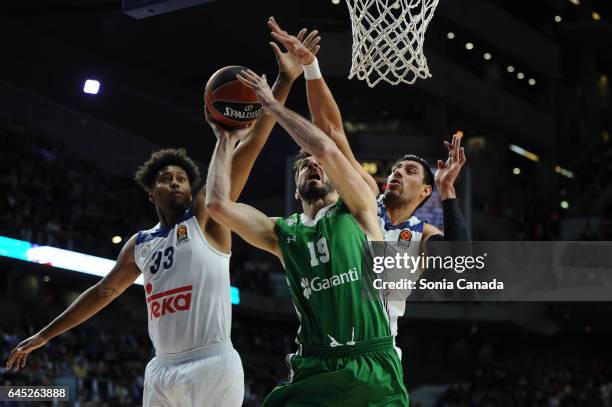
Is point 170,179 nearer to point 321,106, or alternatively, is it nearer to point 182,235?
point 182,235

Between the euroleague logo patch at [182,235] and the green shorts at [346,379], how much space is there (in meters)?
1.23

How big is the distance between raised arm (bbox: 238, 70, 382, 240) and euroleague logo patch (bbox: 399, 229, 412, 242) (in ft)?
4.73

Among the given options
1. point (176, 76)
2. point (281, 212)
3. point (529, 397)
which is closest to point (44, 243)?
point (176, 76)

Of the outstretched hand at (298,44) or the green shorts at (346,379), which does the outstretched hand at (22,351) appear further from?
the outstretched hand at (298,44)

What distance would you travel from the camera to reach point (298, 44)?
440 centimetres

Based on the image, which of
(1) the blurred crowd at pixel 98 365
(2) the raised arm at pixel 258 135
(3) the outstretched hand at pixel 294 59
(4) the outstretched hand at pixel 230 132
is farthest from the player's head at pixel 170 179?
(1) the blurred crowd at pixel 98 365

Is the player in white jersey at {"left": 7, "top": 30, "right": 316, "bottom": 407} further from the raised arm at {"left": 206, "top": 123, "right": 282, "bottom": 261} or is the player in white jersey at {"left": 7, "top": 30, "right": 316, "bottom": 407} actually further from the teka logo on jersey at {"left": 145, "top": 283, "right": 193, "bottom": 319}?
the raised arm at {"left": 206, "top": 123, "right": 282, "bottom": 261}

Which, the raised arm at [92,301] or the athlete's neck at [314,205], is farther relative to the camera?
the raised arm at [92,301]

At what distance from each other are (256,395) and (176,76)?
8591 millimetres

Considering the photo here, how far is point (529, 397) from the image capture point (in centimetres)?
2252

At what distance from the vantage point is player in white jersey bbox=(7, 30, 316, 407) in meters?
4.71

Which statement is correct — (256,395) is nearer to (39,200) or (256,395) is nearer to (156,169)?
(39,200)

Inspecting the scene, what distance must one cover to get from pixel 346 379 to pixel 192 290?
50.5 inches

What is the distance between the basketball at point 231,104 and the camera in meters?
4.65
